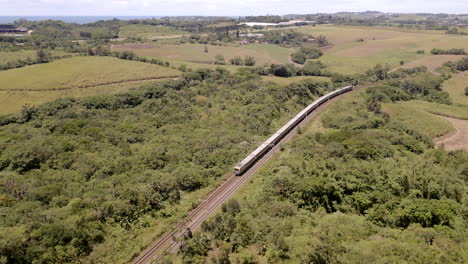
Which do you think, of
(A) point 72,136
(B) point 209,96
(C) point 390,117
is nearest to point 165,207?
(A) point 72,136

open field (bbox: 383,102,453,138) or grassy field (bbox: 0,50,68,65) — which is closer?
open field (bbox: 383,102,453,138)

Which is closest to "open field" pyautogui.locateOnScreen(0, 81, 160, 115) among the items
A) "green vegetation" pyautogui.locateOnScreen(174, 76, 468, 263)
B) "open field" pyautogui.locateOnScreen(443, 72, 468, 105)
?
"green vegetation" pyautogui.locateOnScreen(174, 76, 468, 263)

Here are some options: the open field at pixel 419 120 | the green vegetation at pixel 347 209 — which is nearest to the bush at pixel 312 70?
the open field at pixel 419 120

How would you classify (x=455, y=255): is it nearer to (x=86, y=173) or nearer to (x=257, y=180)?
(x=257, y=180)

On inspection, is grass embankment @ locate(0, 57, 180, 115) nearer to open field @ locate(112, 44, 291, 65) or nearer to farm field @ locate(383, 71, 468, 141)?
open field @ locate(112, 44, 291, 65)

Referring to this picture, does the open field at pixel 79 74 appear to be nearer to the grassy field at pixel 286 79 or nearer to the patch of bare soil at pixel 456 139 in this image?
the grassy field at pixel 286 79

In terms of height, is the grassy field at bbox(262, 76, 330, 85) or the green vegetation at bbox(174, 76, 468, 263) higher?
the grassy field at bbox(262, 76, 330, 85)
